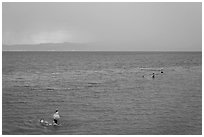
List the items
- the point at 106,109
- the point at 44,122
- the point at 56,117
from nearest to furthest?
the point at 56,117 < the point at 44,122 < the point at 106,109

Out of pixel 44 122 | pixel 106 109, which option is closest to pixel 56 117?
pixel 44 122

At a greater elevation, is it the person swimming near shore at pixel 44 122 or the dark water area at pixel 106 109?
the dark water area at pixel 106 109

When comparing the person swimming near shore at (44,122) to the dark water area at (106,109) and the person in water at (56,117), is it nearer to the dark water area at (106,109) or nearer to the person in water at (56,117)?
the dark water area at (106,109)

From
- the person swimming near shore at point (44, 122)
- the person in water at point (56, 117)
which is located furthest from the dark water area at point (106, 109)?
the person in water at point (56, 117)

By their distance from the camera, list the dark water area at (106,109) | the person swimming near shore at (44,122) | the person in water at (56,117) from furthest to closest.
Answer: the person swimming near shore at (44,122)
the person in water at (56,117)
the dark water area at (106,109)

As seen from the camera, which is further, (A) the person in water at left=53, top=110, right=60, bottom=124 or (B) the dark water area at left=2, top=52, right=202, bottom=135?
(A) the person in water at left=53, top=110, right=60, bottom=124

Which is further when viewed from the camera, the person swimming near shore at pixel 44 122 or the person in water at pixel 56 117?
the person swimming near shore at pixel 44 122

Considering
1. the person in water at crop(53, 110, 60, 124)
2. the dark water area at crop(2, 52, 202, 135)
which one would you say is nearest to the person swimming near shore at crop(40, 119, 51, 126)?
the dark water area at crop(2, 52, 202, 135)

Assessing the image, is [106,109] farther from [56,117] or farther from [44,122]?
[44,122]

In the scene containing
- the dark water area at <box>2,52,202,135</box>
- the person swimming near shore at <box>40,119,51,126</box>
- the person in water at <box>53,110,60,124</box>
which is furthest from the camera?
the person swimming near shore at <box>40,119,51,126</box>

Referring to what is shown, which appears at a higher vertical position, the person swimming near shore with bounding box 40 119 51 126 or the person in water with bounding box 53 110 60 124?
the person in water with bounding box 53 110 60 124

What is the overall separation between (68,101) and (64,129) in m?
12.8

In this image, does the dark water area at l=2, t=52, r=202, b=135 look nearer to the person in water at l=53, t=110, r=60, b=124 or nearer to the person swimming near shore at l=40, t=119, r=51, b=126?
the person swimming near shore at l=40, t=119, r=51, b=126

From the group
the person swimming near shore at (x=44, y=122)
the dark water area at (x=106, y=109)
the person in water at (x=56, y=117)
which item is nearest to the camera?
the dark water area at (x=106, y=109)
